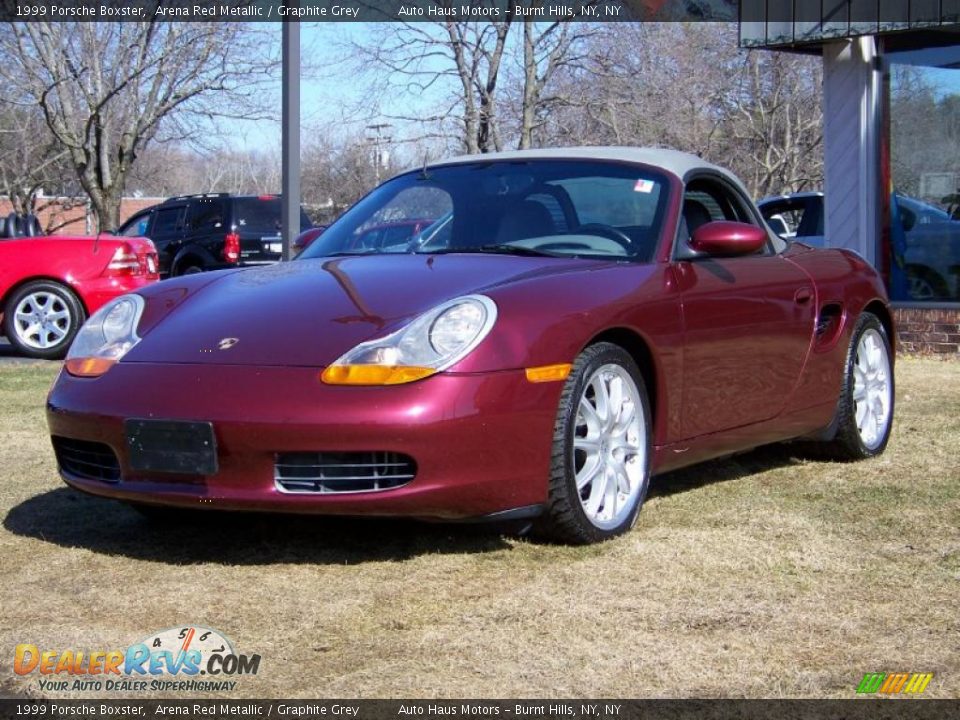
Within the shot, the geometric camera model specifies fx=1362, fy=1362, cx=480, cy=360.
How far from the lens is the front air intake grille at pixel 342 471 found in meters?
4.08

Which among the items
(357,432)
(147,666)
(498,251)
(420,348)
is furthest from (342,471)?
(498,251)

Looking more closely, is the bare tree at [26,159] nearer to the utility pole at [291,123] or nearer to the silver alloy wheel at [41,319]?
the silver alloy wheel at [41,319]

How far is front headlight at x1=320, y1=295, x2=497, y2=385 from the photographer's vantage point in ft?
13.4

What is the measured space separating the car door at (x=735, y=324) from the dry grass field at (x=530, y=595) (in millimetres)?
402

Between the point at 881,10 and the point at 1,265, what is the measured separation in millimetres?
8041

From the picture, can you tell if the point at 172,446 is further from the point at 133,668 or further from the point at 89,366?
the point at 133,668

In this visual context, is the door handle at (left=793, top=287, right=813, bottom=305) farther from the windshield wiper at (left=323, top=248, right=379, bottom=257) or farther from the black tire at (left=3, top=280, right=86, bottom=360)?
the black tire at (left=3, top=280, right=86, bottom=360)

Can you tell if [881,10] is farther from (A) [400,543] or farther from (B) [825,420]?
(A) [400,543]

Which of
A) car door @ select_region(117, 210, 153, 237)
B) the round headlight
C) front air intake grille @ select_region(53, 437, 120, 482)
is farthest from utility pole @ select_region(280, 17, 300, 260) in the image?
car door @ select_region(117, 210, 153, 237)

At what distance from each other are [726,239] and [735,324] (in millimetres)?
352

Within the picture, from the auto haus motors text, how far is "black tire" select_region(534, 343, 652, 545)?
51.0 inches

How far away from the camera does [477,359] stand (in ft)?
13.5

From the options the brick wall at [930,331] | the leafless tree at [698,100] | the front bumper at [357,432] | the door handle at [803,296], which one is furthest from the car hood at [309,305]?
the leafless tree at [698,100]

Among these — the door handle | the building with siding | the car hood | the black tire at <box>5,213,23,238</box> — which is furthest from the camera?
the black tire at <box>5,213,23,238</box>
